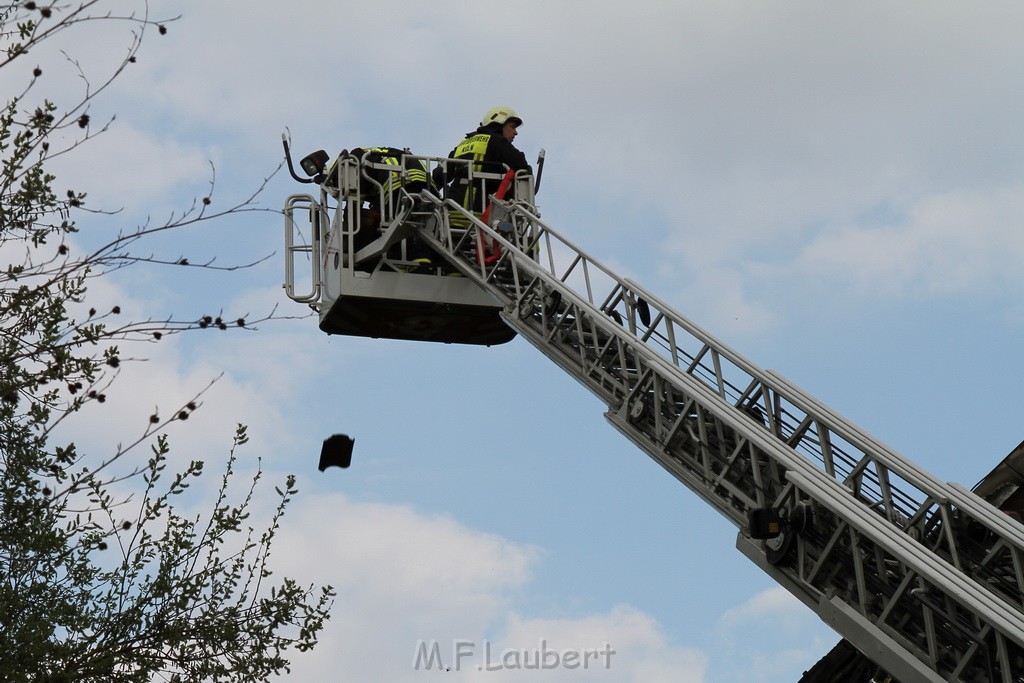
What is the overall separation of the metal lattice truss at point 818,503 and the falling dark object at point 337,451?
7.17ft

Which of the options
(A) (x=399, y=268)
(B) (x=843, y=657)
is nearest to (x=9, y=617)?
(A) (x=399, y=268)

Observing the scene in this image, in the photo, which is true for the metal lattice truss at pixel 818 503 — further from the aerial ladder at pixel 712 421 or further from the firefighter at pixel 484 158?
the firefighter at pixel 484 158

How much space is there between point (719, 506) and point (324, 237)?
22.4 ft

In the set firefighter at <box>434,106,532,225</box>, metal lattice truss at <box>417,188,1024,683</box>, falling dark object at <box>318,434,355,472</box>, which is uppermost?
firefighter at <box>434,106,532,225</box>

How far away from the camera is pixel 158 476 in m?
8.89

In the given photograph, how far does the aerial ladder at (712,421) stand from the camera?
959 centimetres

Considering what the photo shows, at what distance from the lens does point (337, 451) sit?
1443 centimetres

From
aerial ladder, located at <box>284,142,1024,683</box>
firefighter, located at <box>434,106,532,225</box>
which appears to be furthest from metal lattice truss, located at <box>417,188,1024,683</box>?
firefighter, located at <box>434,106,532,225</box>

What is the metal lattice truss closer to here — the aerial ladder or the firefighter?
the aerial ladder

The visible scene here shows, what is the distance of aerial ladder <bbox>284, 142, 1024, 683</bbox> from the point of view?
959cm

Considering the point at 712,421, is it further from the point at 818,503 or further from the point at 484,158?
the point at 484,158

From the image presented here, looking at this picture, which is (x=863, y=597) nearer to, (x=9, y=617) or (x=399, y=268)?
(x=9, y=617)

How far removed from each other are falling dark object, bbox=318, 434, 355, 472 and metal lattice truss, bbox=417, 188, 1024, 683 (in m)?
2.19

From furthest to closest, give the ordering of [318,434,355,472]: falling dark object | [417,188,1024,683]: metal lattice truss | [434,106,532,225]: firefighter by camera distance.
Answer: [434,106,532,225]: firefighter, [318,434,355,472]: falling dark object, [417,188,1024,683]: metal lattice truss
